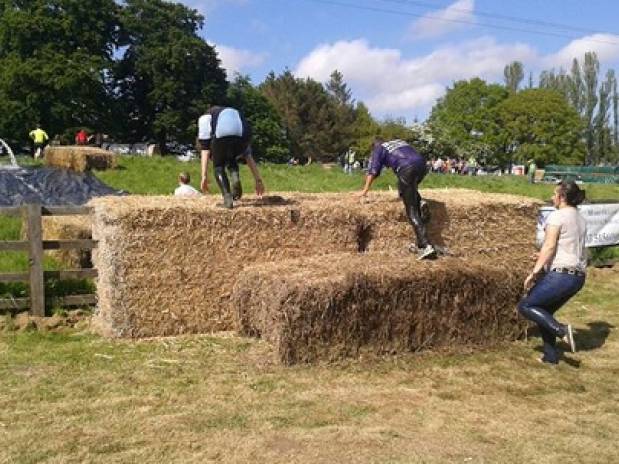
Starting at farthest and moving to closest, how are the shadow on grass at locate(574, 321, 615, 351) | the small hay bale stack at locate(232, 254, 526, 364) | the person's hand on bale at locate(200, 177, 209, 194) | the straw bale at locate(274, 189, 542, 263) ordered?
the straw bale at locate(274, 189, 542, 263) → the person's hand on bale at locate(200, 177, 209, 194) → the shadow on grass at locate(574, 321, 615, 351) → the small hay bale stack at locate(232, 254, 526, 364)

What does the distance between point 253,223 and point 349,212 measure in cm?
131

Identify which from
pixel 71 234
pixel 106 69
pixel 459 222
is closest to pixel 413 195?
pixel 459 222

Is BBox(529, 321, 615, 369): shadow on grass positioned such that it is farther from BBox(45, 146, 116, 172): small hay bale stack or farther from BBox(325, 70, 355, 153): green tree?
BBox(325, 70, 355, 153): green tree

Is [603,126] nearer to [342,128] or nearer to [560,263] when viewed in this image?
[342,128]

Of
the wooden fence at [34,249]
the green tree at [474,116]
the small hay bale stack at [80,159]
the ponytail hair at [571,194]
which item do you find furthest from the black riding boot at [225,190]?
the green tree at [474,116]

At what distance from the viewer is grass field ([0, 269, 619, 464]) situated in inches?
205

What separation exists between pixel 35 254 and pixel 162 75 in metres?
52.3

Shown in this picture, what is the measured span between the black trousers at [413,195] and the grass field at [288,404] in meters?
1.62

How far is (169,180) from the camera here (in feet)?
68.2

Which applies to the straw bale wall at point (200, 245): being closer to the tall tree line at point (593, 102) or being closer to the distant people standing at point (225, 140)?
the distant people standing at point (225, 140)

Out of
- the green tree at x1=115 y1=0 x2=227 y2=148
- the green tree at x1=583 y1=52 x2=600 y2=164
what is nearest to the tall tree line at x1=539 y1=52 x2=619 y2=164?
the green tree at x1=583 y1=52 x2=600 y2=164

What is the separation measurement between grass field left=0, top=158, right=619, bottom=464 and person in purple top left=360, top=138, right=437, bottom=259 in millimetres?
1717

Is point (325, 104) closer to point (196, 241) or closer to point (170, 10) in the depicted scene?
point (170, 10)

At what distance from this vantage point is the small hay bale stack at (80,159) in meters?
21.0
